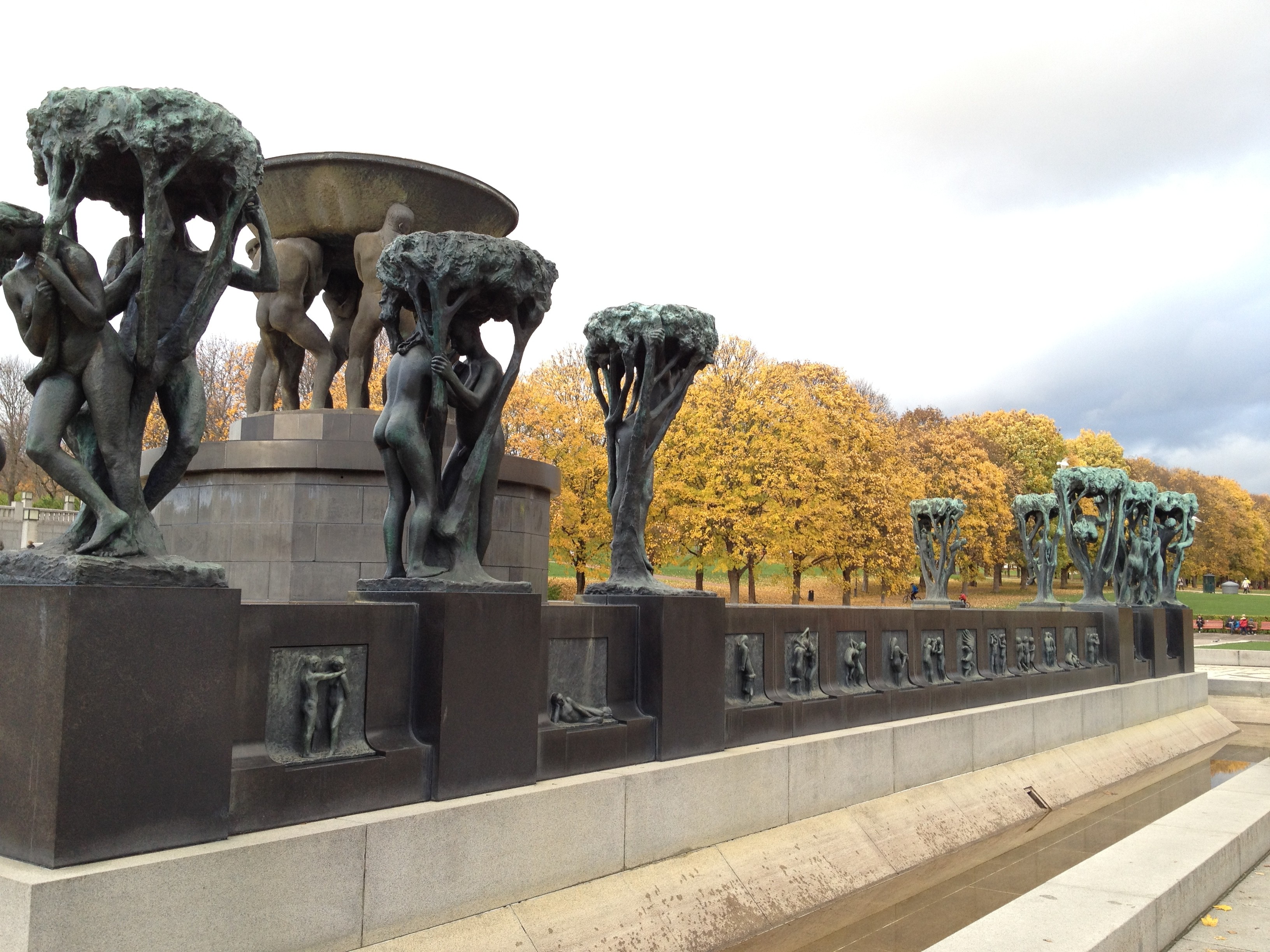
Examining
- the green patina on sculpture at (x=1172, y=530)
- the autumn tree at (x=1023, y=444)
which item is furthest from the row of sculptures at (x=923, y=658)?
the autumn tree at (x=1023, y=444)

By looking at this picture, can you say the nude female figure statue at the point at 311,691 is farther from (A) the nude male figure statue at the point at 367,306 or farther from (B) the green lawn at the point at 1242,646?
(B) the green lawn at the point at 1242,646

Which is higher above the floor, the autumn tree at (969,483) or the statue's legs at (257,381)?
the autumn tree at (969,483)

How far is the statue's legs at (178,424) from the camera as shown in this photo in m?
4.99

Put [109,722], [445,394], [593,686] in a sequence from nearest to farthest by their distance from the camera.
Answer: [109,722]
[445,394]
[593,686]

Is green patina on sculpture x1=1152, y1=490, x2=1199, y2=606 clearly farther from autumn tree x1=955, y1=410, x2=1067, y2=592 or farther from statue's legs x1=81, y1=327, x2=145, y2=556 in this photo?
autumn tree x1=955, y1=410, x2=1067, y2=592

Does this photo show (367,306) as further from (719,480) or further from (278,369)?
(719,480)

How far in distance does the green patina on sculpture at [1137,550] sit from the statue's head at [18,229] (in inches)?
711

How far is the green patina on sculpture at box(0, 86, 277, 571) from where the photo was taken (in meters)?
4.49

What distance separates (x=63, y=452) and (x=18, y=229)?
1.01 meters

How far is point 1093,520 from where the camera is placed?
62.4ft

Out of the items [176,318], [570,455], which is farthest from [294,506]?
[570,455]

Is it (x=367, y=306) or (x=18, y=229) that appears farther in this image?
(x=367, y=306)

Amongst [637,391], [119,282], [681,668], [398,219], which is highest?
[398,219]

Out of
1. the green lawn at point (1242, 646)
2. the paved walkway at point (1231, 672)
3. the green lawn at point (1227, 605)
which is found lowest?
the paved walkway at point (1231, 672)
